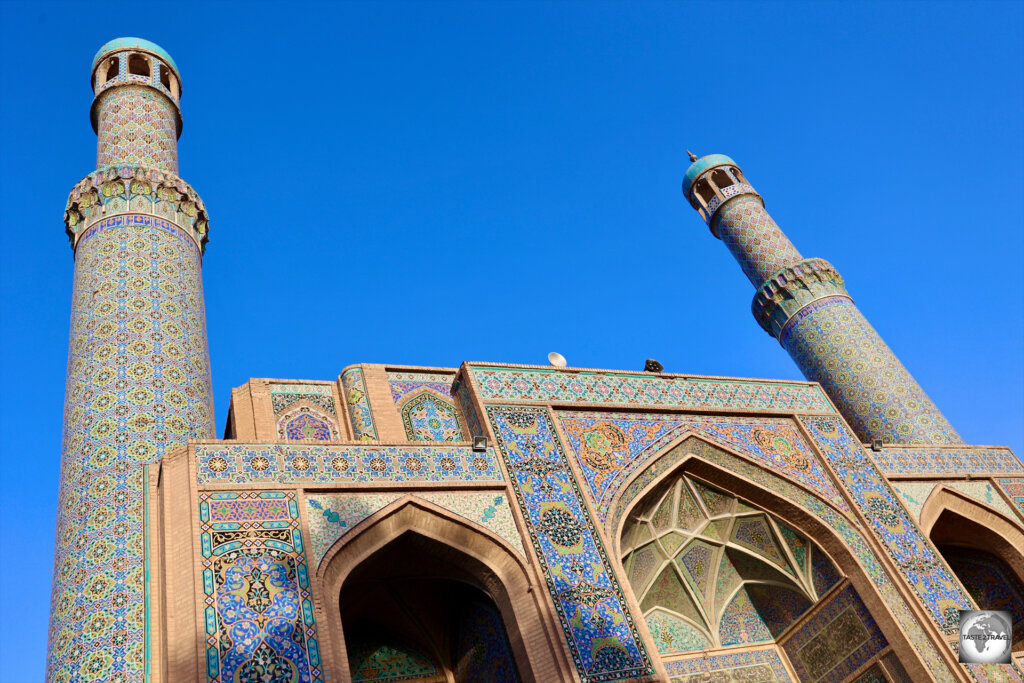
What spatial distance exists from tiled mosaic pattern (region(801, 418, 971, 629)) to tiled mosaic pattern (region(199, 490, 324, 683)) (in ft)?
15.1

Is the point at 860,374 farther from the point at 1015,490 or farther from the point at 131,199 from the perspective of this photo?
the point at 131,199

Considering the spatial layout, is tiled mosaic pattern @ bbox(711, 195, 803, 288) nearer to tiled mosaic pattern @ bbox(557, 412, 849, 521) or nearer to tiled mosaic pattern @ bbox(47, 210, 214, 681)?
tiled mosaic pattern @ bbox(557, 412, 849, 521)

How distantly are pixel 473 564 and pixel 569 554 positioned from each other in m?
0.62

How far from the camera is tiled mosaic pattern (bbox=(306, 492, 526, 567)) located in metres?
5.46

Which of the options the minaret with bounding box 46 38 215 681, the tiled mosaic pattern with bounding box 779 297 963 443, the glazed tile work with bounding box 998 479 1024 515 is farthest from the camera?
the tiled mosaic pattern with bounding box 779 297 963 443

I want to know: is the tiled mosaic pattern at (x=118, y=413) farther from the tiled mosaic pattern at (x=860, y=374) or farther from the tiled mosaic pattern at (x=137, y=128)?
the tiled mosaic pattern at (x=860, y=374)

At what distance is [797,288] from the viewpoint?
36.3ft

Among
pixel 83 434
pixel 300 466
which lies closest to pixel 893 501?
pixel 300 466

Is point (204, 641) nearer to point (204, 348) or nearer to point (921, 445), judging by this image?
point (204, 348)

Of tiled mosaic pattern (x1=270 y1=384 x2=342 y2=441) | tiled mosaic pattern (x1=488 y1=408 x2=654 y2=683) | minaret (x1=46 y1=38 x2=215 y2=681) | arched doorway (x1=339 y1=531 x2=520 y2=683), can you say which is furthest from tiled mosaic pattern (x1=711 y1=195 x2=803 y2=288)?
minaret (x1=46 y1=38 x2=215 y2=681)

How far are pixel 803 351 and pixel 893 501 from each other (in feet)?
10.7

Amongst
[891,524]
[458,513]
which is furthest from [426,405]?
[891,524]

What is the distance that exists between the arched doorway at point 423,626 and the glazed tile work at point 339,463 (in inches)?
22.9

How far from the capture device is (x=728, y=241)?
12.1 meters
